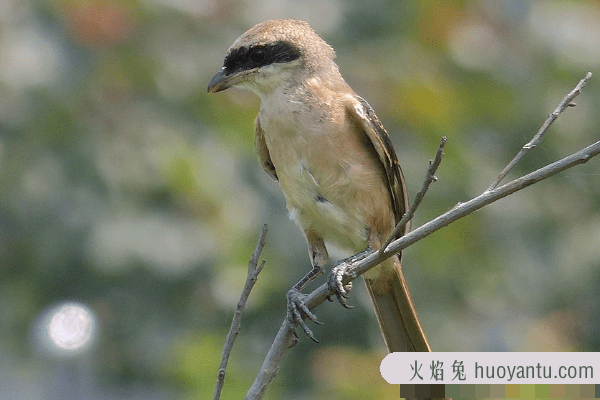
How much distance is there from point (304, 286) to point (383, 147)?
0.59 metres

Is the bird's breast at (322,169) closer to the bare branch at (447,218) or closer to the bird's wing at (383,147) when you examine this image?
the bird's wing at (383,147)

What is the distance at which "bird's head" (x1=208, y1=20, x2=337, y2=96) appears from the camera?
3.54 m

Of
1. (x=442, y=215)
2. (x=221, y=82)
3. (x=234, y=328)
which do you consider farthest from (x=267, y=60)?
(x=234, y=328)

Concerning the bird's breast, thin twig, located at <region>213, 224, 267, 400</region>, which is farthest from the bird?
thin twig, located at <region>213, 224, 267, 400</region>


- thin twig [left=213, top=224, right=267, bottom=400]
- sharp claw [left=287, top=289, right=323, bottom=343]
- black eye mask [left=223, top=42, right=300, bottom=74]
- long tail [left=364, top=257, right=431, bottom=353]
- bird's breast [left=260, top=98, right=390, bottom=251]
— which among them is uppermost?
black eye mask [left=223, top=42, right=300, bottom=74]

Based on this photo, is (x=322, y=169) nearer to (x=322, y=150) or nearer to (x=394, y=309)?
(x=322, y=150)

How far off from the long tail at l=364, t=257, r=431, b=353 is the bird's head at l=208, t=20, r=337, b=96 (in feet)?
2.61

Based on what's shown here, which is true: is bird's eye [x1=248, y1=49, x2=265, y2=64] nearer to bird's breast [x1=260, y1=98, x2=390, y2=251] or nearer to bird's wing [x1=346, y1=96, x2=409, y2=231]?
bird's breast [x1=260, y1=98, x2=390, y2=251]

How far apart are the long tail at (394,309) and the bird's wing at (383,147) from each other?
20 centimetres

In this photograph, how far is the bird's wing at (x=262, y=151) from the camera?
373cm

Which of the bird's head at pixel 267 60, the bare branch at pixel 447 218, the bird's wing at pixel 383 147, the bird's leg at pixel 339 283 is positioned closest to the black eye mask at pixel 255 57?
the bird's head at pixel 267 60

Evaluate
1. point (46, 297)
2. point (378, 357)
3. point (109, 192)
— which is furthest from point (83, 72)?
point (378, 357)

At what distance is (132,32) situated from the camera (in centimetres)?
484

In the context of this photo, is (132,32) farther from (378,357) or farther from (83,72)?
(378,357)
